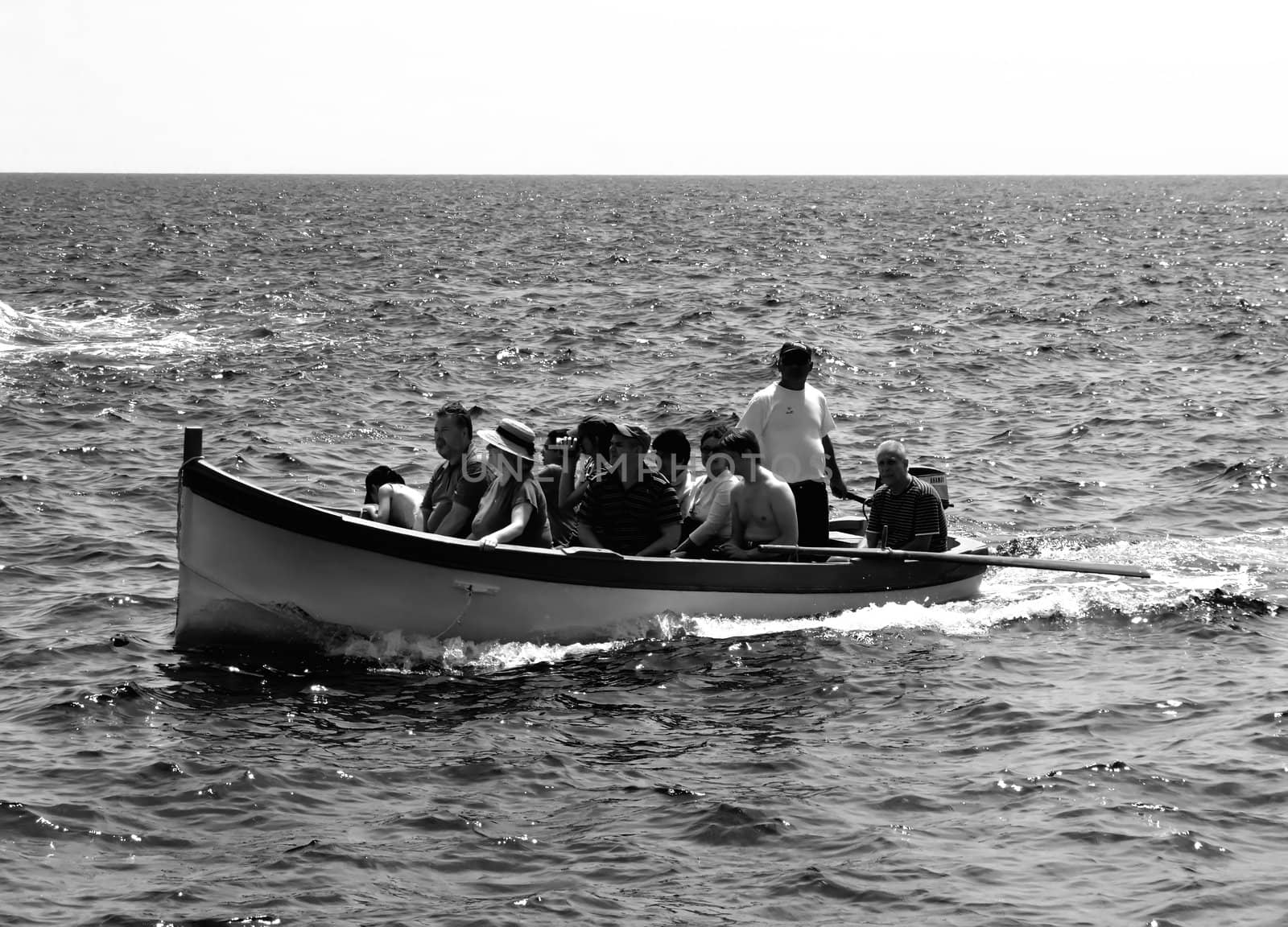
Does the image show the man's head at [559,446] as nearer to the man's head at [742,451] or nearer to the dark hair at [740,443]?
the man's head at [742,451]

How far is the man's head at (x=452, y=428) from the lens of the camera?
32.0 feet

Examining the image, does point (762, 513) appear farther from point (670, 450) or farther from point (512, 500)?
point (512, 500)

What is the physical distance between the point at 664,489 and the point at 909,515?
6.58 ft

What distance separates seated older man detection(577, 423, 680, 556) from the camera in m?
10.6

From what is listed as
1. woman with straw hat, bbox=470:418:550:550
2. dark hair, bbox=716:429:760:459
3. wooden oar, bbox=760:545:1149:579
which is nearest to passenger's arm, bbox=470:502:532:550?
woman with straw hat, bbox=470:418:550:550

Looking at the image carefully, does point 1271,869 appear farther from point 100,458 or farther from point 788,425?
point 100,458

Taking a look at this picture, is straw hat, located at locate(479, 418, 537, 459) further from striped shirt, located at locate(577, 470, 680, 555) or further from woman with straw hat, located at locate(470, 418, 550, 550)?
striped shirt, located at locate(577, 470, 680, 555)

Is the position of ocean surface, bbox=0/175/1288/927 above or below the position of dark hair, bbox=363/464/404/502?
below

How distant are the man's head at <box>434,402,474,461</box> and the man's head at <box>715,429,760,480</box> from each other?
68.7 inches

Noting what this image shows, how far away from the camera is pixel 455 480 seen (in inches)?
402

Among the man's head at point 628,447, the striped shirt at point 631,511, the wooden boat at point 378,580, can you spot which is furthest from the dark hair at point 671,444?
the wooden boat at point 378,580

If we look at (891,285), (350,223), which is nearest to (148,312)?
(891,285)

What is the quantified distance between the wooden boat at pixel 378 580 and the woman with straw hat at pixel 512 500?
0.84ft

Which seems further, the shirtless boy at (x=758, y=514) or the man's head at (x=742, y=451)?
the shirtless boy at (x=758, y=514)
